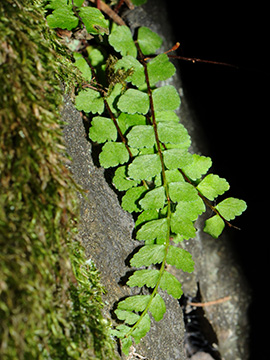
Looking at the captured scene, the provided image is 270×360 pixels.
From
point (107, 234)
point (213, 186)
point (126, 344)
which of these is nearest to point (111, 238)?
point (107, 234)

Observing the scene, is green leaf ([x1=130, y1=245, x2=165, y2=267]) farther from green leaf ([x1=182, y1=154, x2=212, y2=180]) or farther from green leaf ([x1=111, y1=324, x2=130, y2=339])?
green leaf ([x1=182, y1=154, x2=212, y2=180])

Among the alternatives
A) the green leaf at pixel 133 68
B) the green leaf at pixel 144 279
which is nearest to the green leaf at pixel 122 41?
the green leaf at pixel 133 68

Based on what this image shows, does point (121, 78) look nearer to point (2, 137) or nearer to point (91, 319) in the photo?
point (2, 137)

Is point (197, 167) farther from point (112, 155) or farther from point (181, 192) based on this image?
point (112, 155)

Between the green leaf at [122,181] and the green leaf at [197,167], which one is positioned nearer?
the green leaf at [122,181]

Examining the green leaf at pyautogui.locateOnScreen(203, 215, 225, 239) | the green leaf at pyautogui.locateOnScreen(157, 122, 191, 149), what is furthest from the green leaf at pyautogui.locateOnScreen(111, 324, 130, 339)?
the green leaf at pyautogui.locateOnScreen(157, 122, 191, 149)

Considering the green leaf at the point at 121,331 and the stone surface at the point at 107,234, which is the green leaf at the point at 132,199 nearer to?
the stone surface at the point at 107,234
